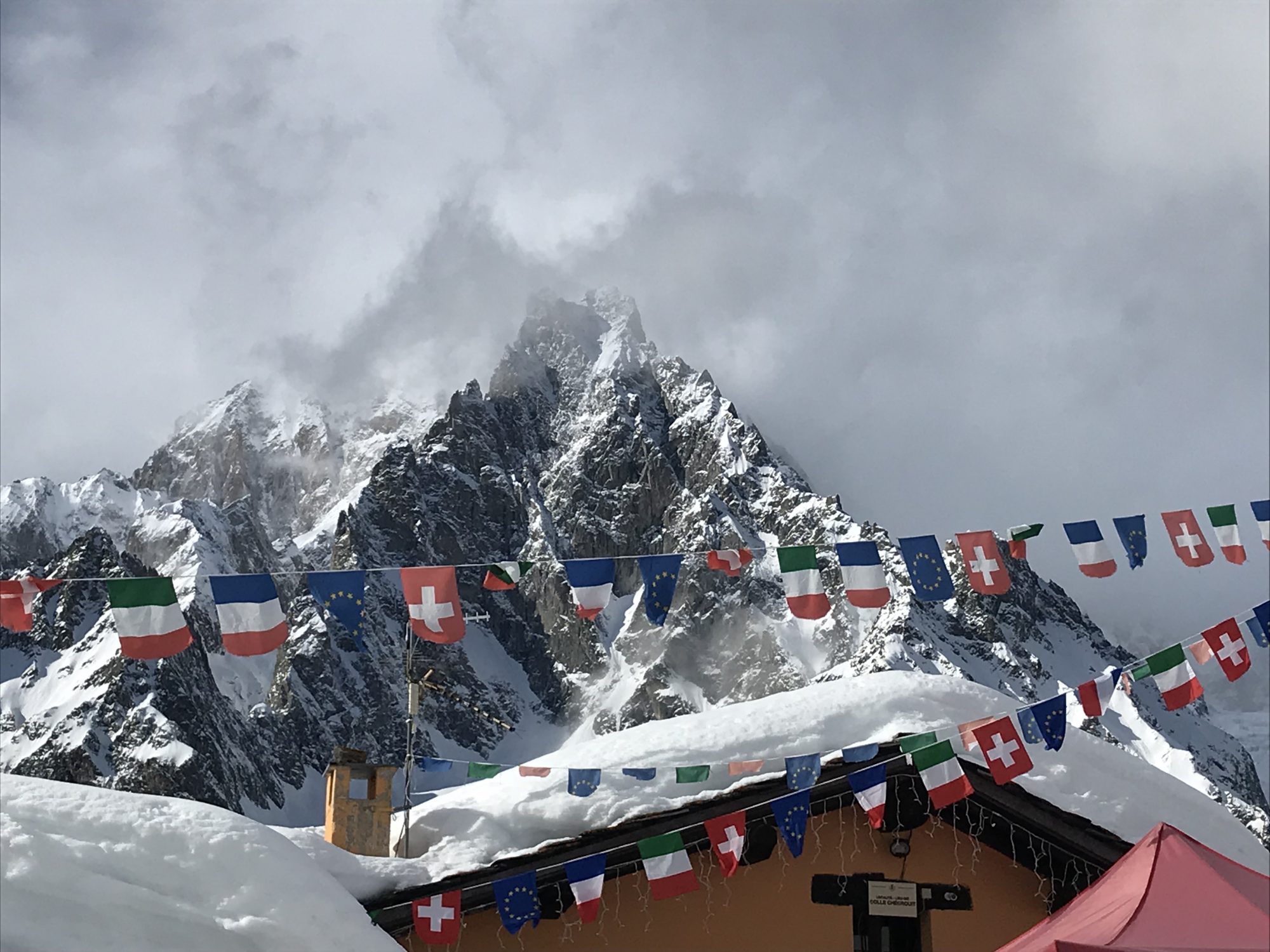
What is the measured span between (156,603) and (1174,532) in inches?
389

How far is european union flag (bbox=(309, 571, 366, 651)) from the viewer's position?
33.2 ft

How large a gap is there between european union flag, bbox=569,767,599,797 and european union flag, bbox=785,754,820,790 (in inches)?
63.5

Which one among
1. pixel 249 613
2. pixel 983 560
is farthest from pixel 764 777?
pixel 249 613

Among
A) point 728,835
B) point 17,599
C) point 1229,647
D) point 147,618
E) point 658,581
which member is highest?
point 658,581

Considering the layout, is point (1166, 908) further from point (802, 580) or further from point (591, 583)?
point (591, 583)

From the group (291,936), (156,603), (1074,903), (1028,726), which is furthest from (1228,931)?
(156,603)

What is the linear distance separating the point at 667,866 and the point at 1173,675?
204 inches

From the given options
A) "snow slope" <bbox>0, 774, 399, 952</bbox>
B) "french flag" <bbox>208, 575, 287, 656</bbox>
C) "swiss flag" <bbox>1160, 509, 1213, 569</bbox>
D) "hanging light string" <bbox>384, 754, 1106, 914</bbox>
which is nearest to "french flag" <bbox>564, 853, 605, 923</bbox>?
"hanging light string" <bbox>384, 754, 1106, 914</bbox>

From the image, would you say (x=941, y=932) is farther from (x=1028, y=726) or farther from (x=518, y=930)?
(x=518, y=930)

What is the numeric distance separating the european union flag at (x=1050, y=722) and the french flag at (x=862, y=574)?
6.21ft

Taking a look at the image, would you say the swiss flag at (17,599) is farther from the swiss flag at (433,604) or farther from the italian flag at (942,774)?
the italian flag at (942,774)

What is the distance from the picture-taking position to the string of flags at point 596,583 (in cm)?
941

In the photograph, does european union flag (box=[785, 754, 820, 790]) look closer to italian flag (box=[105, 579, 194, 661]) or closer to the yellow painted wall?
the yellow painted wall

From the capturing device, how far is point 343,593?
10117mm
